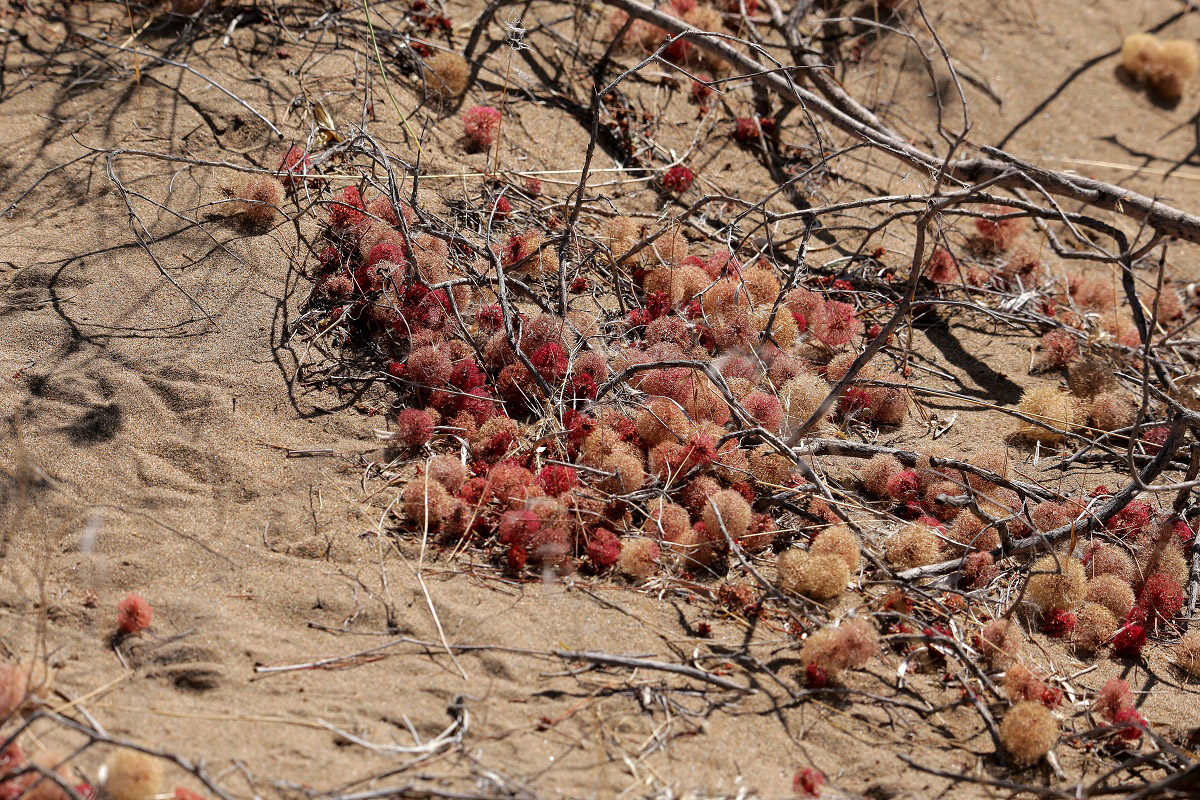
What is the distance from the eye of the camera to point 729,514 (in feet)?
10.0

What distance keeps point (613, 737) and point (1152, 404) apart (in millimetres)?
3202

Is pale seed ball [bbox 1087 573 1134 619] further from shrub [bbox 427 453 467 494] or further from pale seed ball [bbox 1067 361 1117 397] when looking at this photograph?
shrub [bbox 427 453 467 494]

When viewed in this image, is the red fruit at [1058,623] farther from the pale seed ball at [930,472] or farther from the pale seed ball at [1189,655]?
the pale seed ball at [930,472]

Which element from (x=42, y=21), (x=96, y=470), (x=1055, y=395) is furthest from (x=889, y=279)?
(x=42, y=21)

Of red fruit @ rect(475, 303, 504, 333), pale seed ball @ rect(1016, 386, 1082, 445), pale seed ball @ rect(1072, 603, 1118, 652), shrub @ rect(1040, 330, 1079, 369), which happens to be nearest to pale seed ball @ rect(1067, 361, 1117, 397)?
shrub @ rect(1040, 330, 1079, 369)

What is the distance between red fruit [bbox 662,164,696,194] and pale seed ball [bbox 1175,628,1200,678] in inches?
117

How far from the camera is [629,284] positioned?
416 cm

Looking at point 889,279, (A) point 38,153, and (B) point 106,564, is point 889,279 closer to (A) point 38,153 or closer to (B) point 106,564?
(B) point 106,564

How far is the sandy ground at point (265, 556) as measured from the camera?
2.46m

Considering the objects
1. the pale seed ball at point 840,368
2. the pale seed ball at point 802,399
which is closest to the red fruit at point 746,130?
the pale seed ball at point 840,368

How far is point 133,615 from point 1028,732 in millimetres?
2521

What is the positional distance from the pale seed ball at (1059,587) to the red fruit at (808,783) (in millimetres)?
1154

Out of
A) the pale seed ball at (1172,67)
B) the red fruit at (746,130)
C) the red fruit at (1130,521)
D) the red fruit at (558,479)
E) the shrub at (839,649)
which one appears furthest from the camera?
the pale seed ball at (1172,67)

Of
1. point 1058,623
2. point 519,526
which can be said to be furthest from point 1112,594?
point 519,526
